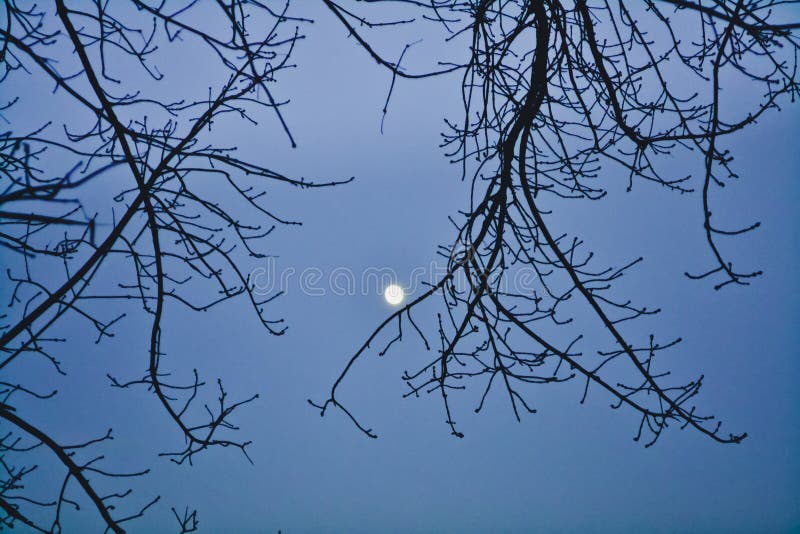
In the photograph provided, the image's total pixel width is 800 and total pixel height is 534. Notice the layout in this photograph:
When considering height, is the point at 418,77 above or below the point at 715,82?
above

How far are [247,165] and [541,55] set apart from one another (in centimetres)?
175

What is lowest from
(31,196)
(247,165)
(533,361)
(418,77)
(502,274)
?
(31,196)

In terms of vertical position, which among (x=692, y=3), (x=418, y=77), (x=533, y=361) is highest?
(x=692, y=3)

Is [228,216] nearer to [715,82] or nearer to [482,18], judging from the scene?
[482,18]

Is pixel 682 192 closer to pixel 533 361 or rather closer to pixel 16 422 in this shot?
pixel 533 361

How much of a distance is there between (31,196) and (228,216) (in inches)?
67.8

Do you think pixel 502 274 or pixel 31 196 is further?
pixel 502 274

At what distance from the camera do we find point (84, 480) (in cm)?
263

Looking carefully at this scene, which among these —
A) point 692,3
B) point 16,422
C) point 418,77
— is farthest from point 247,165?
point 692,3

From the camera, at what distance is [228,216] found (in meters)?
2.77

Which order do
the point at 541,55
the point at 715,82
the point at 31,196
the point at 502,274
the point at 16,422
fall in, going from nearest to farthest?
the point at 31,196, the point at 715,82, the point at 16,422, the point at 541,55, the point at 502,274

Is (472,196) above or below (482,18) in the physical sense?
below

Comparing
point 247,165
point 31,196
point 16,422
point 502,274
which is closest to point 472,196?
point 502,274

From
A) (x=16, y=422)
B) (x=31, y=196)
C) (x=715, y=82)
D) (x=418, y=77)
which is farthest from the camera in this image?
(x=16, y=422)
